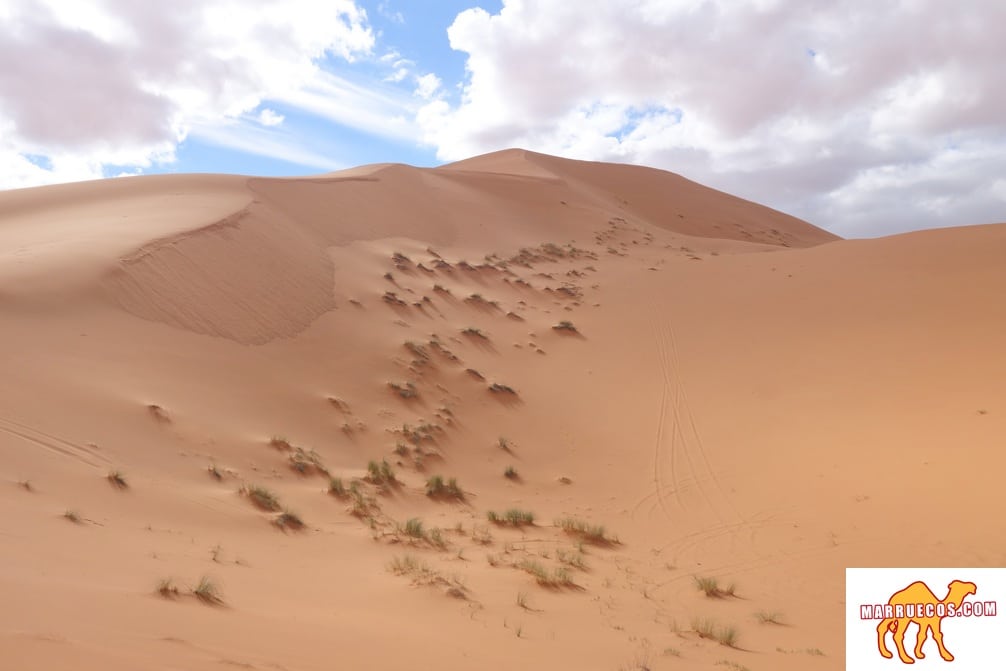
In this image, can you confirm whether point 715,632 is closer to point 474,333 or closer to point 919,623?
point 919,623

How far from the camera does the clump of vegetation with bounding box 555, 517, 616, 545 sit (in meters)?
9.61

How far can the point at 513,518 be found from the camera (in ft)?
32.8

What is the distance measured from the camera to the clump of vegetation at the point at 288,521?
8.39 meters

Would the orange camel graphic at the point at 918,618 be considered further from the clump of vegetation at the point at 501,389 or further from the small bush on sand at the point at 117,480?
the clump of vegetation at the point at 501,389

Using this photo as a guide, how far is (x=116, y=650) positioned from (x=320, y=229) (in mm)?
20687

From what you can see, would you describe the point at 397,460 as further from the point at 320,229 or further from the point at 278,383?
the point at 320,229

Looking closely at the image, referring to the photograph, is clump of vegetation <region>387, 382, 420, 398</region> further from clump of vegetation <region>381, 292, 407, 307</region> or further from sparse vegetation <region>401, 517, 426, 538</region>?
sparse vegetation <region>401, 517, 426, 538</region>

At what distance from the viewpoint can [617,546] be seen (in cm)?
945

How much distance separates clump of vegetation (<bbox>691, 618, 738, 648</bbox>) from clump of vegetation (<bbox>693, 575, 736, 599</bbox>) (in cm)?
95

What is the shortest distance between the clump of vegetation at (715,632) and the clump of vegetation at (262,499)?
15.9 feet

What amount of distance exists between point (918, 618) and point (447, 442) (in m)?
8.43

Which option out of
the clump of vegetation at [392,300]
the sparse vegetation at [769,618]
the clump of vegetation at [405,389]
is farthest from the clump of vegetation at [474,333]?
the sparse vegetation at [769,618]

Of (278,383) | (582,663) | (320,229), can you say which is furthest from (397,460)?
(320,229)

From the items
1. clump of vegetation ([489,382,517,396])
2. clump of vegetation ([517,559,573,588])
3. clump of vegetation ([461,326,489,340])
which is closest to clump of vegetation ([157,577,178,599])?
clump of vegetation ([517,559,573,588])
